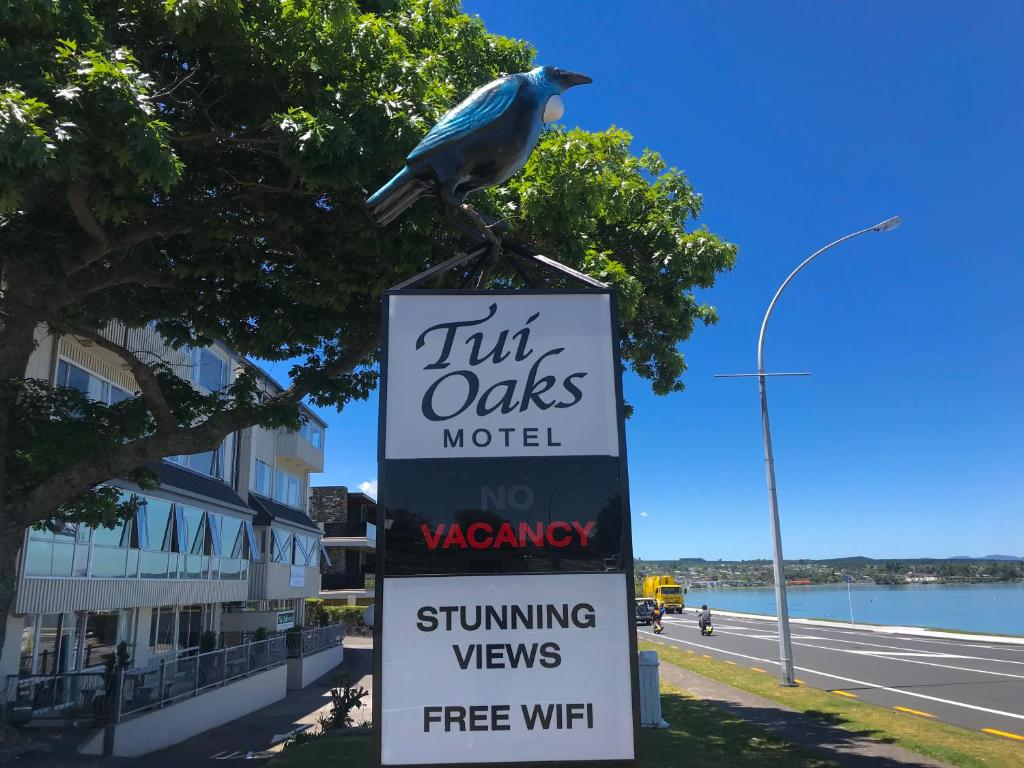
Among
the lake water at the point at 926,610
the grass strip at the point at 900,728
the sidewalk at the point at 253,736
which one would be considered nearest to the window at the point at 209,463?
the sidewalk at the point at 253,736

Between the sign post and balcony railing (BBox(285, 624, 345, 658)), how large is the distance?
76.3 ft

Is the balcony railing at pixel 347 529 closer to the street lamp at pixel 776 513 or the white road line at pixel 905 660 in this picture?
the white road line at pixel 905 660

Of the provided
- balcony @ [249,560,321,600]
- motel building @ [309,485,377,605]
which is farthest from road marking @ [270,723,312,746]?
motel building @ [309,485,377,605]

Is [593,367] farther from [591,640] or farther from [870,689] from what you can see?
[870,689]

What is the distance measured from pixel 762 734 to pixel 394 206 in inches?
423

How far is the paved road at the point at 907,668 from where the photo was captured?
14.0 metres

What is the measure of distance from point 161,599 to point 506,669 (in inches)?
735

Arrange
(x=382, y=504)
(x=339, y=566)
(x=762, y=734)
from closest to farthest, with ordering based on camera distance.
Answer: (x=382, y=504), (x=762, y=734), (x=339, y=566)

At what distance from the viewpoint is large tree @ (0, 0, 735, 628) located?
6504mm

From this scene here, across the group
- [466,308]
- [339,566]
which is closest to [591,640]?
[466,308]

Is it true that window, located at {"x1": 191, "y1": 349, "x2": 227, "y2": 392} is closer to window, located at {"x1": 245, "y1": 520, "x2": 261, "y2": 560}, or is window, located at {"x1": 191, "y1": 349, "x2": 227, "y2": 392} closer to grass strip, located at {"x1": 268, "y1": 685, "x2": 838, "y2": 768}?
window, located at {"x1": 245, "y1": 520, "x2": 261, "y2": 560}

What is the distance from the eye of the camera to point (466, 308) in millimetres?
3660

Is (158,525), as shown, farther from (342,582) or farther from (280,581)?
(342,582)

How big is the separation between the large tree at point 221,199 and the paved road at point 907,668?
386 inches
